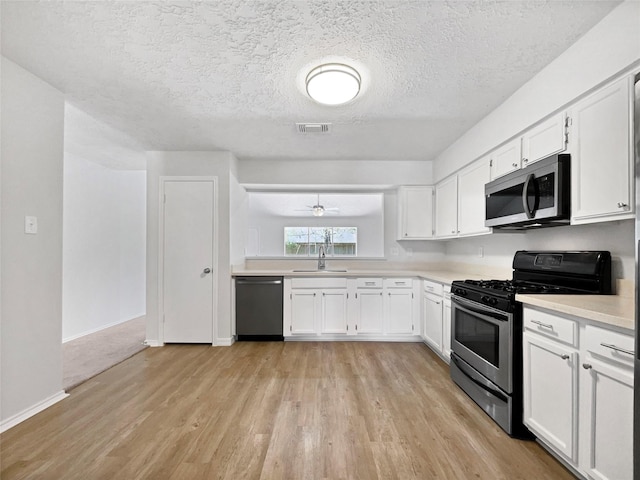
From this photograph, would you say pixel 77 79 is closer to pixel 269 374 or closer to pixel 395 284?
pixel 269 374

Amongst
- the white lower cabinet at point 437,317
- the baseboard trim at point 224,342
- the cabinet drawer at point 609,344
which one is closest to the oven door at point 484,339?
the white lower cabinet at point 437,317

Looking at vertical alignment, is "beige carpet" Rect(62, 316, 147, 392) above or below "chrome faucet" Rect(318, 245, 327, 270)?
below

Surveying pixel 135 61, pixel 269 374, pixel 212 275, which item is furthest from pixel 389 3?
pixel 212 275

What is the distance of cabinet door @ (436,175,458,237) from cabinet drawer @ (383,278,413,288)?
73 centimetres

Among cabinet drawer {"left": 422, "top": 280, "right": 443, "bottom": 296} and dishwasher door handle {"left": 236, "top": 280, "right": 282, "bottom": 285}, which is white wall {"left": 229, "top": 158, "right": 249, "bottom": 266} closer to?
dishwasher door handle {"left": 236, "top": 280, "right": 282, "bottom": 285}

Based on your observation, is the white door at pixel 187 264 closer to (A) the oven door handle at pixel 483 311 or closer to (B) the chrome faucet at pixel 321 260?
(B) the chrome faucet at pixel 321 260

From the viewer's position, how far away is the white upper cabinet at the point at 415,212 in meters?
4.28

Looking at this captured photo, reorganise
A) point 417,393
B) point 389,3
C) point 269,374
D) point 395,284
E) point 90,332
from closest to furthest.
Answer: point 389,3 → point 417,393 → point 269,374 → point 395,284 → point 90,332

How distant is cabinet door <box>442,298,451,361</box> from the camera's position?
3.10 meters

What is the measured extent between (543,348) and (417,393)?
114 cm

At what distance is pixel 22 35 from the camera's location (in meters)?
1.83

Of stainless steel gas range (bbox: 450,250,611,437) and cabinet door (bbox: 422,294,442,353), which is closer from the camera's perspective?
stainless steel gas range (bbox: 450,250,611,437)

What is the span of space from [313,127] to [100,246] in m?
3.87

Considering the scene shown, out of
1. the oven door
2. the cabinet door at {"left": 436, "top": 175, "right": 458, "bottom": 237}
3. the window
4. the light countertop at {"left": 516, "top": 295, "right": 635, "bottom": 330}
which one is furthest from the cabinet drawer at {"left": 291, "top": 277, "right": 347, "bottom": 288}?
the light countertop at {"left": 516, "top": 295, "right": 635, "bottom": 330}
